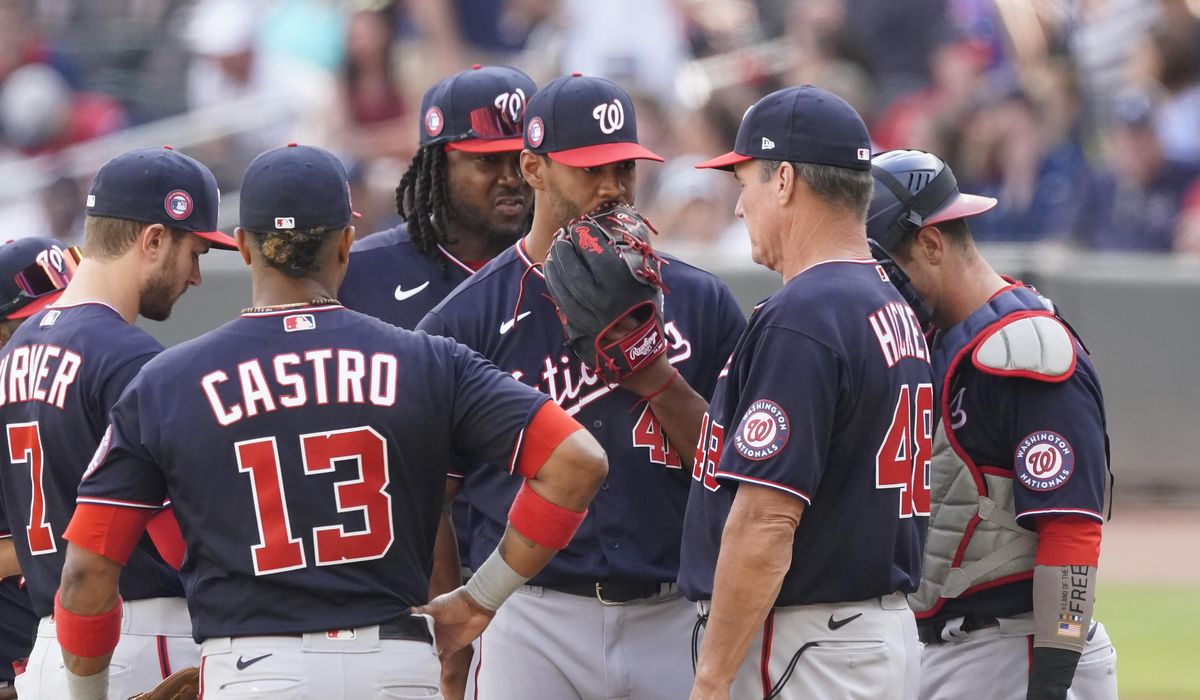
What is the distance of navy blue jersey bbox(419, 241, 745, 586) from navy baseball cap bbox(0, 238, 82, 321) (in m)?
1.16

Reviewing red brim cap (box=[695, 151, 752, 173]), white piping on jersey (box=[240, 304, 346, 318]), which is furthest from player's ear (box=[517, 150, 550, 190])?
white piping on jersey (box=[240, 304, 346, 318])

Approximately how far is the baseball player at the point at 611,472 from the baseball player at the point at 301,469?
0.66 meters

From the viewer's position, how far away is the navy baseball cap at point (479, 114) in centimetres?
489

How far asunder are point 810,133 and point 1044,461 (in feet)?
3.28

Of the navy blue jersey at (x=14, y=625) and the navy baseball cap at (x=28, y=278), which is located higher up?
the navy baseball cap at (x=28, y=278)

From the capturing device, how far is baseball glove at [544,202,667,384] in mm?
3785

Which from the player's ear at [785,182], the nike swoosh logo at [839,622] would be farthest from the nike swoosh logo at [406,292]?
the nike swoosh logo at [839,622]

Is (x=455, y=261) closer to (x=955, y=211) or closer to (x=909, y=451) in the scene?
(x=955, y=211)

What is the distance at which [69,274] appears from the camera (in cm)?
456

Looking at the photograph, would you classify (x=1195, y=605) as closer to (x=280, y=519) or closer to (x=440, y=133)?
(x=440, y=133)

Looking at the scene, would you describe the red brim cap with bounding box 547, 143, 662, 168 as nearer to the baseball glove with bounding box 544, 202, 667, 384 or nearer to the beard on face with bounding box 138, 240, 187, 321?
the baseball glove with bounding box 544, 202, 667, 384

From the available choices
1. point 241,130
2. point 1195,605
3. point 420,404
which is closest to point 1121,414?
point 1195,605

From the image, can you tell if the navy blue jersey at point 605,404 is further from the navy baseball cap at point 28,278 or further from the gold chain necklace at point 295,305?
the navy baseball cap at point 28,278

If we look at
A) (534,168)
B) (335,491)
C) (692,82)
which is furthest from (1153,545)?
(335,491)
